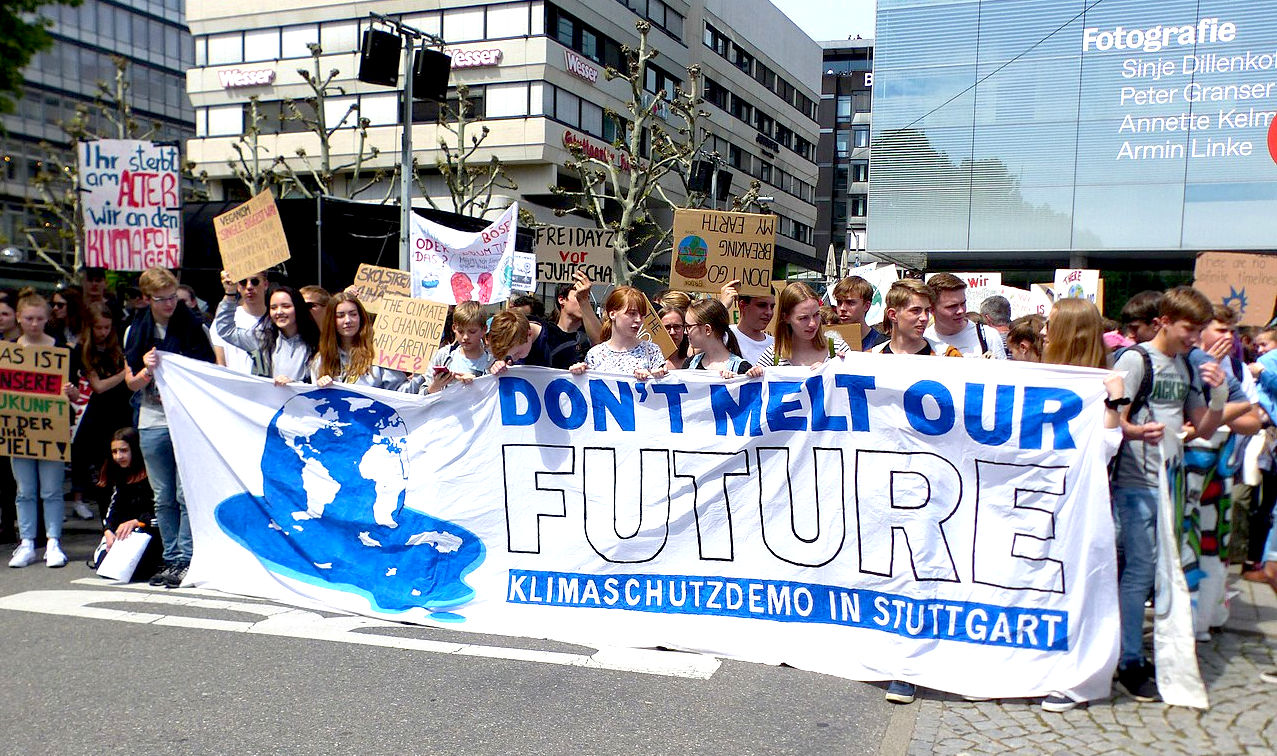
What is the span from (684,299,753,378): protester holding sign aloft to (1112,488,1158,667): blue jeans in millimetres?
2019

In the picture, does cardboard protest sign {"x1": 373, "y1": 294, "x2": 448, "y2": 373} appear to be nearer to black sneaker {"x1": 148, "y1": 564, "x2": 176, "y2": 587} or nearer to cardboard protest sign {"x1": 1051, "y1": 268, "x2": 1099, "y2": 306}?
black sneaker {"x1": 148, "y1": 564, "x2": 176, "y2": 587}

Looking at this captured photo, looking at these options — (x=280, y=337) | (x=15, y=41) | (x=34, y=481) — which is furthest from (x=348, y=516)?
(x=15, y=41)

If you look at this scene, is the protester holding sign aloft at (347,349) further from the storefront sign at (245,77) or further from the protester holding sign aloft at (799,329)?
the storefront sign at (245,77)

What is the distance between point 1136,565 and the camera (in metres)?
4.53

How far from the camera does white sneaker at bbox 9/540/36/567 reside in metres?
6.93

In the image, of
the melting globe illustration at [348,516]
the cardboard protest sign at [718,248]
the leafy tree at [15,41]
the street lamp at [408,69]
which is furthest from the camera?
the leafy tree at [15,41]

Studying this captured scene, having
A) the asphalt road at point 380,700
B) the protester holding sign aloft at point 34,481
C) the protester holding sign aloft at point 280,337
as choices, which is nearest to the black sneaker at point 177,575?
the asphalt road at point 380,700

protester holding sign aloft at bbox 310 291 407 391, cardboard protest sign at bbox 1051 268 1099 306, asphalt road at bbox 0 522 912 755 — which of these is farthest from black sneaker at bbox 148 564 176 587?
cardboard protest sign at bbox 1051 268 1099 306

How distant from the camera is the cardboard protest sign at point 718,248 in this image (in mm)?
8188

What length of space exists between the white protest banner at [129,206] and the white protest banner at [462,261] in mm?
2105

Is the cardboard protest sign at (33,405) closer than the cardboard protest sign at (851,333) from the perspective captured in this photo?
No

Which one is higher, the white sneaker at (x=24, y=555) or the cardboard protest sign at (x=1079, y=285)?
the cardboard protest sign at (x=1079, y=285)

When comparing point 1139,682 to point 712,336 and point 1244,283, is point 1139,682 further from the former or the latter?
point 1244,283

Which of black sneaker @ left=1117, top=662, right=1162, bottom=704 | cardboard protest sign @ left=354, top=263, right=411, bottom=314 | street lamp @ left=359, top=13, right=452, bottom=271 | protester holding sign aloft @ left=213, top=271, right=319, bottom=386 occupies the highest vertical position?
street lamp @ left=359, top=13, right=452, bottom=271
